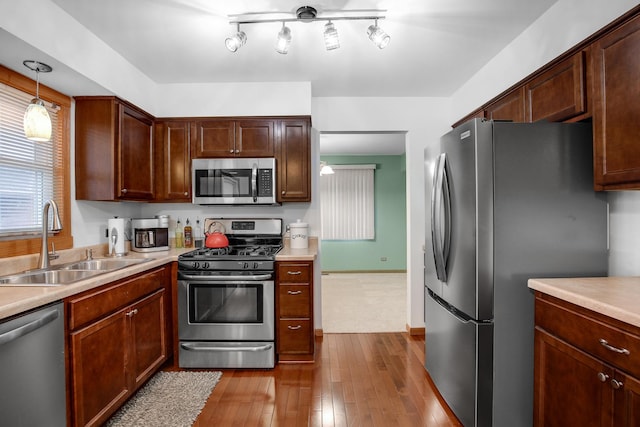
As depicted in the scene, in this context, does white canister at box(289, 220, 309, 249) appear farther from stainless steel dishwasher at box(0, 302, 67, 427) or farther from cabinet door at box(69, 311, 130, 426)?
stainless steel dishwasher at box(0, 302, 67, 427)

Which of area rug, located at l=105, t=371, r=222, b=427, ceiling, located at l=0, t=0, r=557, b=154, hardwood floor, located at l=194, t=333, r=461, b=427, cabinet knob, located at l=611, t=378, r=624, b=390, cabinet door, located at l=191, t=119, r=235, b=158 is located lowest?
hardwood floor, located at l=194, t=333, r=461, b=427

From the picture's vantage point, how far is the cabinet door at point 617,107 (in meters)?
1.42

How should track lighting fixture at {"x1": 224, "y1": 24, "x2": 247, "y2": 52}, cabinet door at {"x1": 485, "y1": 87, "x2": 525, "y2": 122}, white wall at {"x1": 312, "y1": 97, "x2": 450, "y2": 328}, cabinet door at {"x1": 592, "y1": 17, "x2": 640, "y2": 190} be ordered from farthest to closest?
1. white wall at {"x1": 312, "y1": 97, "x2": 450, "y2": 328}
2. cabinet door at {"x1": 485, "y1": 87, "x2": 525, "y2": 122}
3. track lighting fixture at {"x1": 224, "y1": 24, "x2": 247, "y2": 52}
4. cabinet door at {"x1": 592, "y1": 17, "x2": 640, "y2": 190}

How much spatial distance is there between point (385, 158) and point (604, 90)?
5.43 meters

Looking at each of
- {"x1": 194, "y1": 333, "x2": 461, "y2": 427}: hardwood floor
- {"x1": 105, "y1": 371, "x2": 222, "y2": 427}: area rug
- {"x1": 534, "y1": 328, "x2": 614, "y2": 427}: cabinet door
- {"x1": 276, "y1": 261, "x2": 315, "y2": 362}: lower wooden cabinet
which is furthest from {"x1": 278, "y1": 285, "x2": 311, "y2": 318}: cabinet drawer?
{"x1": 534, "y1": 328, "x2": 614, "y2": 427}: cabinet door

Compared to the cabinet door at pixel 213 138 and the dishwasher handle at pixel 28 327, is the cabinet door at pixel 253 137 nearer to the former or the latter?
the cabinet door at pixel 213 138

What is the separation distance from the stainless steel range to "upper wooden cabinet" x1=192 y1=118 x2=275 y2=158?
1025 millimetres

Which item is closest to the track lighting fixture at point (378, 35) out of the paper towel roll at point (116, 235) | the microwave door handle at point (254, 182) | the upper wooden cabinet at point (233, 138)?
the upper wooden cabinet at point (233, 138)

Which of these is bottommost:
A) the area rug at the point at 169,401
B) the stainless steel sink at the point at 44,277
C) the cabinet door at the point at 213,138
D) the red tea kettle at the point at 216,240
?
the area rug at the point at 169,401

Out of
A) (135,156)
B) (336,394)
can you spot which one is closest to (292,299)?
(336,394)

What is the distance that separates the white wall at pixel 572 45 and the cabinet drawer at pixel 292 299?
200cm

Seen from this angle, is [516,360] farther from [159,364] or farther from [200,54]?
[200,54]

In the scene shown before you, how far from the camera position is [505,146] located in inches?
69.9

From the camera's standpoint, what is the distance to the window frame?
6.65ft
